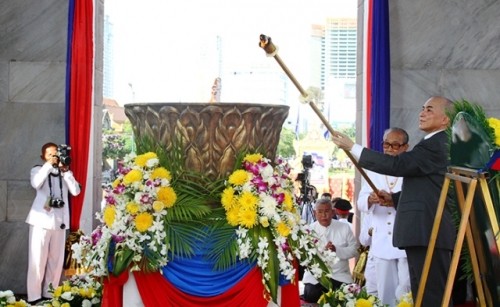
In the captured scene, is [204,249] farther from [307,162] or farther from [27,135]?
[307,162]

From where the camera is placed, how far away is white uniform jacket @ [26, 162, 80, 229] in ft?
19.6

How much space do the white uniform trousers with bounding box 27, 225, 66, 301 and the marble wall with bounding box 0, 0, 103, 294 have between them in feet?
1.42

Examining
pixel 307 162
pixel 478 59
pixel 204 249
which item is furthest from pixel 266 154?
pixel 307 162

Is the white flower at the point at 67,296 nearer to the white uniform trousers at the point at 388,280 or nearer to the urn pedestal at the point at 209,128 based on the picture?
the urn pedestal at the point at 209,128

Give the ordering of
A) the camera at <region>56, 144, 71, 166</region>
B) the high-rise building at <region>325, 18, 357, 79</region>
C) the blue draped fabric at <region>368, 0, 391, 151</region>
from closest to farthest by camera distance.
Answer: the camera at <region>56, 144, 71, 166</region>
the blue draped fabric at <region>368, 0, 391, 151</region>
the high-rise building at <region>325, 18, 357, 79</region>

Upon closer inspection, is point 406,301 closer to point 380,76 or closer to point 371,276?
point 371,276

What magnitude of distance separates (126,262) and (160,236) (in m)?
0.19

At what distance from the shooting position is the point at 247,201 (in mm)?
3408

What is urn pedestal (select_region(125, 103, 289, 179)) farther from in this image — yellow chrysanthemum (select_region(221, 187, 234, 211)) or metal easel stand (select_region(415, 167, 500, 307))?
metal easel stand (select_region(415, 167, 500, 307))

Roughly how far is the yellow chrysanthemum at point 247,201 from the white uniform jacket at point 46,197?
117 inches

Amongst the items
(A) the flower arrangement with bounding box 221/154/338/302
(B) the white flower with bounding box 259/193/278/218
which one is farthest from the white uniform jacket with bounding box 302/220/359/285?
(B) the white flower with bounding box 259/193/278/218

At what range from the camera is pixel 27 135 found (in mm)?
6473

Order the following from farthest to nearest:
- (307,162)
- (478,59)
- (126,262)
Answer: (307,162) → (478,59) → (126,262)

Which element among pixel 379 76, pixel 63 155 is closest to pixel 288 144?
pixel 379 76
